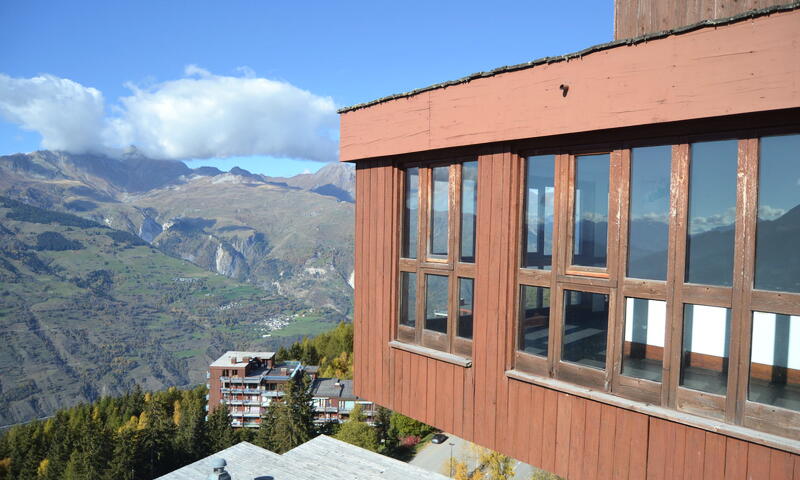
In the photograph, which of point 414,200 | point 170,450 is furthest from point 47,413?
point 414,200

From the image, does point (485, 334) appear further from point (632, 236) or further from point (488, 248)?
point (632, 236)

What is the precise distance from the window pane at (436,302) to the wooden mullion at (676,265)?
2.75 meters

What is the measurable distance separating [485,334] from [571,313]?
114 centimetres

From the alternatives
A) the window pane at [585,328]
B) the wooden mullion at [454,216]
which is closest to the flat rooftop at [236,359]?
the wooden mullion at [454,216]

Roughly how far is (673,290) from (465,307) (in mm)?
2531

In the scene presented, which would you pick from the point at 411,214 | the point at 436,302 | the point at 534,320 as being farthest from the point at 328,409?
the point at 534,320

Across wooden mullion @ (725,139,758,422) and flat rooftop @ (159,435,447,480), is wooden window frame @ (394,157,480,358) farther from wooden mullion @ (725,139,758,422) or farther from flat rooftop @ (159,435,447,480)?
flat rooftop @ (159,435,447,480)

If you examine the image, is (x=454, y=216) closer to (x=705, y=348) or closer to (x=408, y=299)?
(x=408, y=299)

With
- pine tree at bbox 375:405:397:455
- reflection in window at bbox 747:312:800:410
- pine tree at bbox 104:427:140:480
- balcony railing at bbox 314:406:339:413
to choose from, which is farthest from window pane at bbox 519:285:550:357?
balcony railing at bbox 314:406:339:413

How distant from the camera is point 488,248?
6191 millimetres

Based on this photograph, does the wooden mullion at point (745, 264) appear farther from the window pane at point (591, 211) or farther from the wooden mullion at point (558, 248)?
the wooden mullion at point (558, 248)

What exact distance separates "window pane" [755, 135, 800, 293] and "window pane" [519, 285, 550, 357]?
2.03 meters

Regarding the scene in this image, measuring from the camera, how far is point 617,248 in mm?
5062

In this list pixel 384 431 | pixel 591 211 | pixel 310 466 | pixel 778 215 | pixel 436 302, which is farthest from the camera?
pixel 384 431
